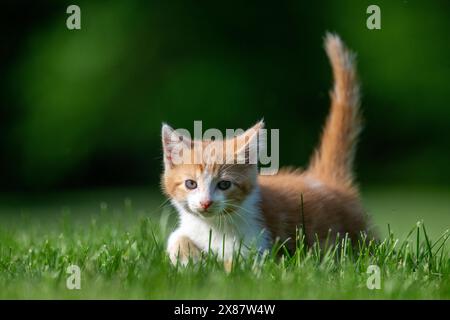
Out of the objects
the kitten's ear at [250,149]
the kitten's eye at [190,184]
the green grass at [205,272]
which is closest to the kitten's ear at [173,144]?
the kitten's eye at [190,184]

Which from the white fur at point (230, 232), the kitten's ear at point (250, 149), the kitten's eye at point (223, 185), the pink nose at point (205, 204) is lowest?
the white fur at point (230, 232)

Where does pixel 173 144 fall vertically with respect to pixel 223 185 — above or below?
above

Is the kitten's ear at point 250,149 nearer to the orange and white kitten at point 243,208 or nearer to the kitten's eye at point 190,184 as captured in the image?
the orange and white kitten at point 243,208

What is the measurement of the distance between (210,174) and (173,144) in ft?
0.87

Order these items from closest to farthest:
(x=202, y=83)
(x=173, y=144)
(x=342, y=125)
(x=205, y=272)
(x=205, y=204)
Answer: (x=205, y=272)
(x=205, y=204)
(x=173, y=144)
(x=342, y=125)
(x=202, y=83)

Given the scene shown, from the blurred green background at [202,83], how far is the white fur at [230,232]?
5220 millimetres

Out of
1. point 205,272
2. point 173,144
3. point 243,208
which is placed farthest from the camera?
point 173,144

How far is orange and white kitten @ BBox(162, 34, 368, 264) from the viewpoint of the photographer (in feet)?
11.1

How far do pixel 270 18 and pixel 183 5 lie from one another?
1.01 metres

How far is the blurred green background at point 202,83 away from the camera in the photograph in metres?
9.02

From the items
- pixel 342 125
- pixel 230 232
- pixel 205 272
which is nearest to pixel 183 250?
pixel 230 232

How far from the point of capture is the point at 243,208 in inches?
134

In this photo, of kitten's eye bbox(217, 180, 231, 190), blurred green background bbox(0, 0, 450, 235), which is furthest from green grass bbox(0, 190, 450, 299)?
blurred green background bbox(0, 0, 450, 235)

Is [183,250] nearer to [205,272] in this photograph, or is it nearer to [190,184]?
[190,184]
